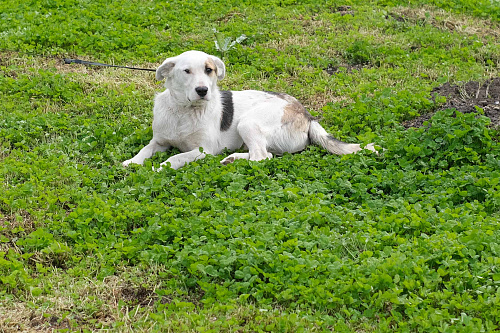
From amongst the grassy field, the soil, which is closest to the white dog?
the grassy field

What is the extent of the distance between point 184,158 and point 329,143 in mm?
1816

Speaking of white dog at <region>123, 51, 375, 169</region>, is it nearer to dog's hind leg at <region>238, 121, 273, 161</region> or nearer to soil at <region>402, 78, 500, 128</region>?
dog's hind leg at <region>238, 121, 273, 161</region>

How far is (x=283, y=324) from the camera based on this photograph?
4133 mm

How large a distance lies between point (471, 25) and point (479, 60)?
1.94m

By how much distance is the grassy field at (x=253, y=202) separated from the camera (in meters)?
4.37

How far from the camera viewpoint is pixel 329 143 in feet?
24.3

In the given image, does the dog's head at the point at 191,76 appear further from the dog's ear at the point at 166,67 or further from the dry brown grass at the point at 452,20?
the dry brown grass at the point at 452,20

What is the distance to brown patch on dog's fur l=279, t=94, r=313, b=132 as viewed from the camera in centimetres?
774

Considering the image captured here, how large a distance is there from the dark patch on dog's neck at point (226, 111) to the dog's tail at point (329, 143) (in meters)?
1.07

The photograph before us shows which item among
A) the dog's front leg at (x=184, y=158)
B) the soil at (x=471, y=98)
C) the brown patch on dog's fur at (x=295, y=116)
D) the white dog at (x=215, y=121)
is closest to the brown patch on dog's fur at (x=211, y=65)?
the white dog at (x=215, y=121)

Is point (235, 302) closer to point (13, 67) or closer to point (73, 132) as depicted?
point (73, 132)

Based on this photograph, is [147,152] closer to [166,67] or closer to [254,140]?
[166,67]

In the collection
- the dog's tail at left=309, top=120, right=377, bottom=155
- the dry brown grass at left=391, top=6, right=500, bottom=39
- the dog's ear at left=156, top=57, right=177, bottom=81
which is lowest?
the dry brown grass at left=391, top=6, right=500, bottom=39

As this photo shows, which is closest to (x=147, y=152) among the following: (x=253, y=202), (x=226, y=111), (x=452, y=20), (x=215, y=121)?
(x=215, y=121)
